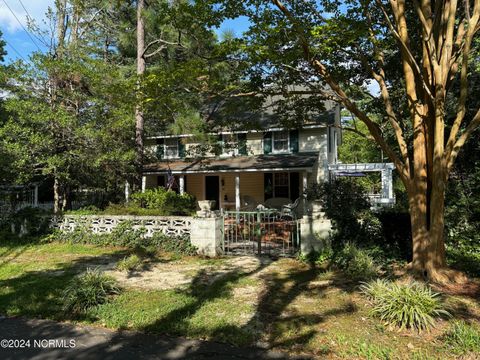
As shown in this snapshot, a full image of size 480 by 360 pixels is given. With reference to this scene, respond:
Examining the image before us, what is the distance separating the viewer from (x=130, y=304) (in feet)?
18.0

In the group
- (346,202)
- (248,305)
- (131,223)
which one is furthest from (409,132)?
(248,305)

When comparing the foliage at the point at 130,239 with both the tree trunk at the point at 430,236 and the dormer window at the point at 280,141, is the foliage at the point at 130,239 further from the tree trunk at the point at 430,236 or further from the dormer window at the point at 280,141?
the dormer window at the point at 280,141

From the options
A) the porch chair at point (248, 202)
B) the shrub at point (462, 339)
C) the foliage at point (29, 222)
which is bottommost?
the shrub at point (462, 339)

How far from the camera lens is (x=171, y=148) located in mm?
20797

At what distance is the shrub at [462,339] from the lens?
395 centimetres

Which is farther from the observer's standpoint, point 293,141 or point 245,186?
point 245,186

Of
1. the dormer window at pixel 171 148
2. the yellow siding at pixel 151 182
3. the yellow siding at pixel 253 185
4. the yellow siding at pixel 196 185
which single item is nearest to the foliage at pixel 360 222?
the yellow siding at pixel 253 185

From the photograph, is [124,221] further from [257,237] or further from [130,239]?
[257,237]

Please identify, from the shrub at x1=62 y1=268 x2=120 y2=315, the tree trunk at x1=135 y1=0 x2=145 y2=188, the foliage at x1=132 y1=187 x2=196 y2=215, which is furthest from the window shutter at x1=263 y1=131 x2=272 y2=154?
the shrub at x1=62 y1=268 x2=120 y2=315

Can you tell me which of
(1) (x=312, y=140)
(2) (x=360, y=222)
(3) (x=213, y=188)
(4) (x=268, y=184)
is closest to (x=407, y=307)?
(2) (x=360, y=222)

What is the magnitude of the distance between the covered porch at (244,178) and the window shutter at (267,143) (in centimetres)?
46

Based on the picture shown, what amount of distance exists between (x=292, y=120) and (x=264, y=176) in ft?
30.0

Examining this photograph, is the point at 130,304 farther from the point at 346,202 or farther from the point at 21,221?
A: the point at 21,221

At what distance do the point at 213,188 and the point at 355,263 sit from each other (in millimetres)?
13996
